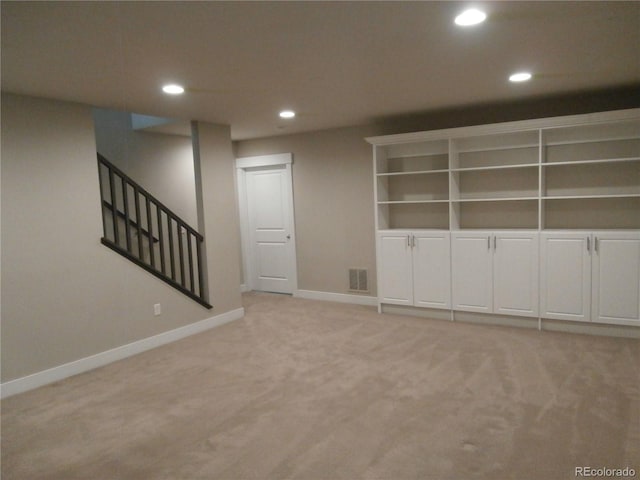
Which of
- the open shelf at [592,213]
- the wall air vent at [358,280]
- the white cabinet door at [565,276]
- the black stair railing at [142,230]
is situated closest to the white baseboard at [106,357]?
the black stair railing at [142,230]

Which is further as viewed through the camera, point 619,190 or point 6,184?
point 619,190

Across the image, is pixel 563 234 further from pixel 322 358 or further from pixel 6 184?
pixel 6 184

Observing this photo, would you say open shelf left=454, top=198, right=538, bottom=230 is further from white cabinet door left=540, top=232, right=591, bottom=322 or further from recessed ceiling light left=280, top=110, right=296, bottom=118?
recessed ceiling light left=280, top=110, right=296, bottom=118

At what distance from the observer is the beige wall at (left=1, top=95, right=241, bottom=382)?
11.1 ft

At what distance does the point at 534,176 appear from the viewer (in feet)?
15.5

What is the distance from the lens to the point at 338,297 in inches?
241

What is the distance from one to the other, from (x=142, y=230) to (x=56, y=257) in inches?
60.4

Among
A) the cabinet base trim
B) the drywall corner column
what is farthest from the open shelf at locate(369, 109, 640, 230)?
the drywall corner column

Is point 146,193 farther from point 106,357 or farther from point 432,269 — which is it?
point 432,269

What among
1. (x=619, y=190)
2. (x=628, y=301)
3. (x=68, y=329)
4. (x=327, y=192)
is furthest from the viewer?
(x=327, y=192)

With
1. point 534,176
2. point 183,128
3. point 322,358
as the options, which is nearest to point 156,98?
point 183,128

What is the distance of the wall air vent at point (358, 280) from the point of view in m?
5.87

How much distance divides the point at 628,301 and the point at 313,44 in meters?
3.70

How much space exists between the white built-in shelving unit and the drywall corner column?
176 centimetres
